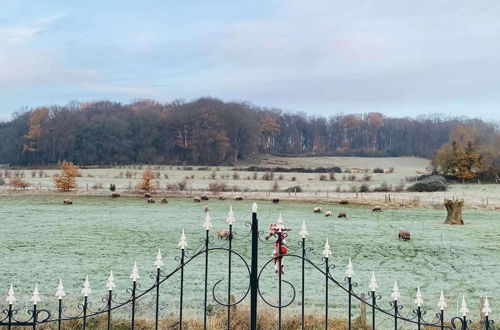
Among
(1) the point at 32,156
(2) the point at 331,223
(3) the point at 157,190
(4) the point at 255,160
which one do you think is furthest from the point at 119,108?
(2) the point at 331,223

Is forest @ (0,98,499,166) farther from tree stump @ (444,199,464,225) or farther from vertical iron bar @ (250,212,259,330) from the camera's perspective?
vertical iron bar @ (250,212,259,330)

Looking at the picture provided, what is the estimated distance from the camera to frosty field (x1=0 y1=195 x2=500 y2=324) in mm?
13188

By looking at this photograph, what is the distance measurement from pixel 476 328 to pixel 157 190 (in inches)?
1639

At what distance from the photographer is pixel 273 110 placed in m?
151

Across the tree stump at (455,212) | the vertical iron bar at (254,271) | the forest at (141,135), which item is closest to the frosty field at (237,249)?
the tree stump at (455,212)

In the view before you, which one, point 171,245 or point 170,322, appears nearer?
point 170,322

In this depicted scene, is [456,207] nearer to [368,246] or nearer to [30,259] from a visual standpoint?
[368,246]

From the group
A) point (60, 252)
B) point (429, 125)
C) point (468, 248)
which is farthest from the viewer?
point (429, 125)

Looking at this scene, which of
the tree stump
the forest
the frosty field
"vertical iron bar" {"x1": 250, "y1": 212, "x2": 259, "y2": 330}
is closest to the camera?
"vertical iron bar" {"x1": 250, "y1": 212, "x2": 259, "y2": 330}

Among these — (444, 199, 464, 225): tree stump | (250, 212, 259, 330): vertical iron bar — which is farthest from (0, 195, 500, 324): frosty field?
(250, 212, 259, 330): vertical iron bar

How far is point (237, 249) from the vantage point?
19547mm

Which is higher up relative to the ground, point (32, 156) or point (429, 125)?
point (429, 125)

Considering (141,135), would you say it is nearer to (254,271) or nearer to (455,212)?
(455,212)

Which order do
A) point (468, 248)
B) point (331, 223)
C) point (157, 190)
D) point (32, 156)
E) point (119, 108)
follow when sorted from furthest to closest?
1. point (119, 108)
2. point (32, 156)
3. point (157, 190)
4. point (331, 223)
5. point (468, 248)
